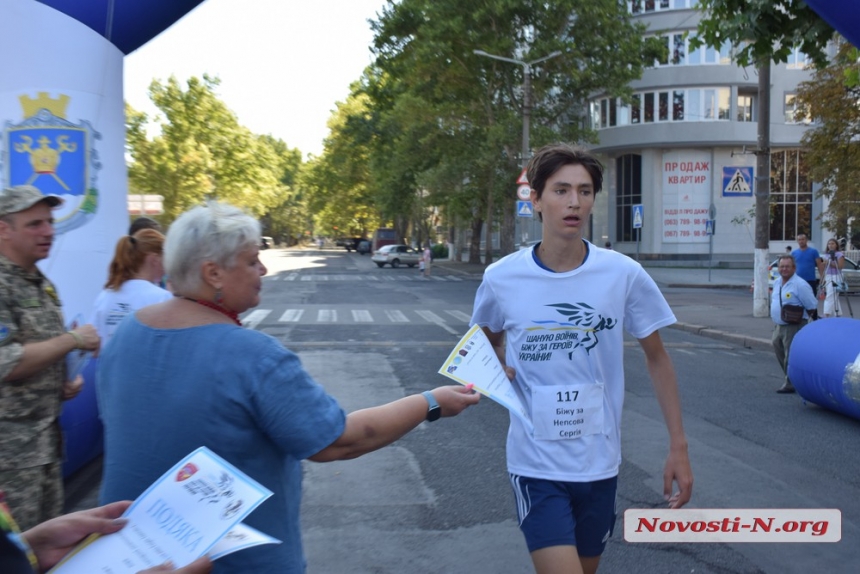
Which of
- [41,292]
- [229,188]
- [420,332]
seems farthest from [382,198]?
[41,292]

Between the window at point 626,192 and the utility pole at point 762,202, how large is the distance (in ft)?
93.3

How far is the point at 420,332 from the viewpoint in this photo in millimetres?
15367

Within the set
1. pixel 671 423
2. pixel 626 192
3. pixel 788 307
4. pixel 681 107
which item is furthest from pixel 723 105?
pixel 671 423

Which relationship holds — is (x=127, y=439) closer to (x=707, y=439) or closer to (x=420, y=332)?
(x=707, y=439)

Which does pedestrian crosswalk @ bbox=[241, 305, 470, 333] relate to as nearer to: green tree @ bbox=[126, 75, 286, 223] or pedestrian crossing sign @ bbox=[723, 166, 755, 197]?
pedestrian crossing sign @ bbox=[723, 166, 755, 197]

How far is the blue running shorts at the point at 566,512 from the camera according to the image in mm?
2670

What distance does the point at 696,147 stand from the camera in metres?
44.4

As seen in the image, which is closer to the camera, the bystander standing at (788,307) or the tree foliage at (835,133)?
the bystander standing at (788,307)

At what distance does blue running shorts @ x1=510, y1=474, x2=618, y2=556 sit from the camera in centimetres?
267

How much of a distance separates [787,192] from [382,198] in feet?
74.8

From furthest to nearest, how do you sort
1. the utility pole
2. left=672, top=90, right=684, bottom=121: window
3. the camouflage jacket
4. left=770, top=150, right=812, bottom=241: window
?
left=770, top=150, right=812, bottom=241: window
left=672, top=90, right=684, bottom=121: window
the utility pole
the camouflage jacket

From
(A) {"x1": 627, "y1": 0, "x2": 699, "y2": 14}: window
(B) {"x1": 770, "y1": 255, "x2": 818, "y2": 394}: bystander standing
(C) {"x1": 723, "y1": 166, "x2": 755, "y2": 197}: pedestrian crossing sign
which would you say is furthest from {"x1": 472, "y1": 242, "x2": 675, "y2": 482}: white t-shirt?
(A) {"x1": 627, "y1": 0, "x2": 699, "y2": 14}: window

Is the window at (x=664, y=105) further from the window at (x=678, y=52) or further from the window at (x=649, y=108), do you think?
the window at (x=678, y=52)

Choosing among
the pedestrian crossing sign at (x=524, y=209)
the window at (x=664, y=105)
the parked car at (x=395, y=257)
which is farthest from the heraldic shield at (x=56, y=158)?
the parked car at (x=395, y=257)
